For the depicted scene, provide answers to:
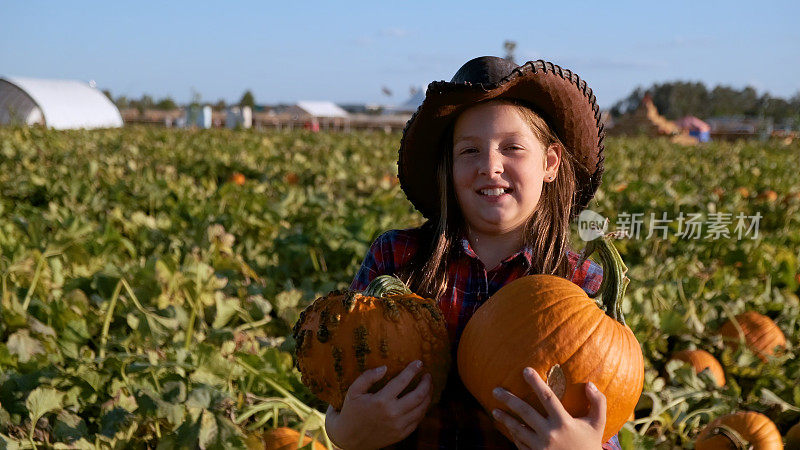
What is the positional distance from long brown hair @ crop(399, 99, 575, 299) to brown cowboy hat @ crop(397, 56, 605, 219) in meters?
0.03

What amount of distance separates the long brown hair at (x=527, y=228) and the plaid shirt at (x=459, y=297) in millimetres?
Result: 27

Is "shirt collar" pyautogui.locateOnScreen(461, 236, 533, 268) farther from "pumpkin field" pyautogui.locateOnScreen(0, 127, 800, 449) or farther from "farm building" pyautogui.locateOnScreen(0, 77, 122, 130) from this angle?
"farm building" pyautogui.locateOnScreen(0, 77, 122, 130)

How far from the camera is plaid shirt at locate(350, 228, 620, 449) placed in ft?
5.20

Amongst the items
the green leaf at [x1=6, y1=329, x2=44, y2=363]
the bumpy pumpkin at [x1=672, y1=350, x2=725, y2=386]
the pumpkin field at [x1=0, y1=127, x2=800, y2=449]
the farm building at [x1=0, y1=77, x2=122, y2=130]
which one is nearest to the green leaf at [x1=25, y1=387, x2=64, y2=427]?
the pumpkin field at [x1=0, y1=127, x2=800, y2=449]

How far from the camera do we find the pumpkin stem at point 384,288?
1.42 m

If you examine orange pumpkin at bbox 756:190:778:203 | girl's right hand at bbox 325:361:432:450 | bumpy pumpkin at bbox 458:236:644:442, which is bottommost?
orange pumpkin at bbox 756:190:778:203

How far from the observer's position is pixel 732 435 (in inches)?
88.3

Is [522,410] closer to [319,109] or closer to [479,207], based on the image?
[479,207]

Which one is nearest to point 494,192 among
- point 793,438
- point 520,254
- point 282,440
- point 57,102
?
point 520,254

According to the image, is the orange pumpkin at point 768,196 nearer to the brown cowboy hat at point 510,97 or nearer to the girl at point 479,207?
the brown cowboy hat at point 510,97

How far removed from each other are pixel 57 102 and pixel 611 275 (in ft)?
111

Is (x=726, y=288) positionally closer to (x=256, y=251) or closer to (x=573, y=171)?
(x=573, y=171)

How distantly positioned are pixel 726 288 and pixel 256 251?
2.57 metres

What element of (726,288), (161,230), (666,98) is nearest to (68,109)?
(161,230)
